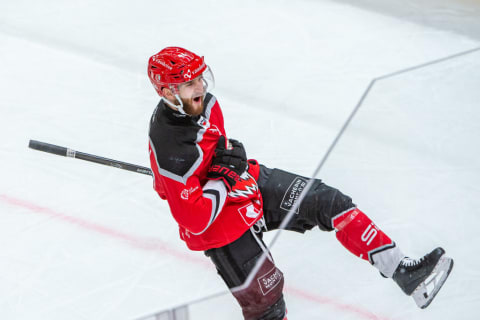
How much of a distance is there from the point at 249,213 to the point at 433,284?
65cm

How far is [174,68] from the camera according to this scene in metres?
2.11

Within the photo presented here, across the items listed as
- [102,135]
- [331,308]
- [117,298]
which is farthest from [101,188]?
[331,308]

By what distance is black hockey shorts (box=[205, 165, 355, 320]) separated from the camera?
7.04ft

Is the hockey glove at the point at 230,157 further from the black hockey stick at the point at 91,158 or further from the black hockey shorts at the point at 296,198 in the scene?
the black hockey stick at the point at 91,158

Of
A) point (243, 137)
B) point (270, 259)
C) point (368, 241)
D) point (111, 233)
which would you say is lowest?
point (111, 233)

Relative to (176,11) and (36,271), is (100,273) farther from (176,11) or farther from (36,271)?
(176,11)

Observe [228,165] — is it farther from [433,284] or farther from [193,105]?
[433,284]

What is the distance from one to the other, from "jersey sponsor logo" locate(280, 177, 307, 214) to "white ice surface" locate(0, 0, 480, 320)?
12cm

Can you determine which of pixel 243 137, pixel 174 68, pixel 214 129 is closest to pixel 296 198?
pixel 214 129

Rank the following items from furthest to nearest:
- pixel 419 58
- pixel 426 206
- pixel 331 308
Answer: pixel 419 58
pixel 426 206
pixel 331 308

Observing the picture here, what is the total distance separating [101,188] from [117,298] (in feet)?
2.31

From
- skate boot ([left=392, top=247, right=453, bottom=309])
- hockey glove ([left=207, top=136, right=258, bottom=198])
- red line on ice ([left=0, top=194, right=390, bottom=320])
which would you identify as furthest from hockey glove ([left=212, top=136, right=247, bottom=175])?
red line on ice ([left=0, top=194, right=390, bottom=320])

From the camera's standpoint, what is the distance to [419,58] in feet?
13.7

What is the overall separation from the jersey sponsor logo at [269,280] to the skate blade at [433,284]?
465 millimetres
